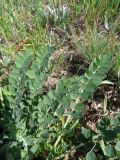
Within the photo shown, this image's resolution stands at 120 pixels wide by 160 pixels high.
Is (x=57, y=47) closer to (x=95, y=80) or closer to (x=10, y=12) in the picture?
(x=10, y=12)

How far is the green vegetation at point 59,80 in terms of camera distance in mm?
1724

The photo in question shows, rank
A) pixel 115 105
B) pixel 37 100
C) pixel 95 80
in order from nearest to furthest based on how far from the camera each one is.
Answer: pixel 95 80
pixel 37 100
pixel 115 105

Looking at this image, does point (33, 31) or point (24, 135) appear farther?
point (33, 31)

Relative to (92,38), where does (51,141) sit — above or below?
below

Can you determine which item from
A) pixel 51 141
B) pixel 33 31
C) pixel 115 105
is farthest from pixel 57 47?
pixel 51 141

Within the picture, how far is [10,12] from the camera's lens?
250 centimetres

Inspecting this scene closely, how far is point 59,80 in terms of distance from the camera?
5.69 feet

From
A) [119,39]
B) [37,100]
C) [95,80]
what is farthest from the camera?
[119,39]

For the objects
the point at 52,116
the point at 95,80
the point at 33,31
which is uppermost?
the point at 33,31

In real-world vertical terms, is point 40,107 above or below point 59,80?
below

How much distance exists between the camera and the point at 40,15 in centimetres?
251

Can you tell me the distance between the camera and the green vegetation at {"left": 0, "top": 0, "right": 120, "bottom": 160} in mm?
1724

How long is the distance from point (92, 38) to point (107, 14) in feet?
1.08

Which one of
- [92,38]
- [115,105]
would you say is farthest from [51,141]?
[92,38]
